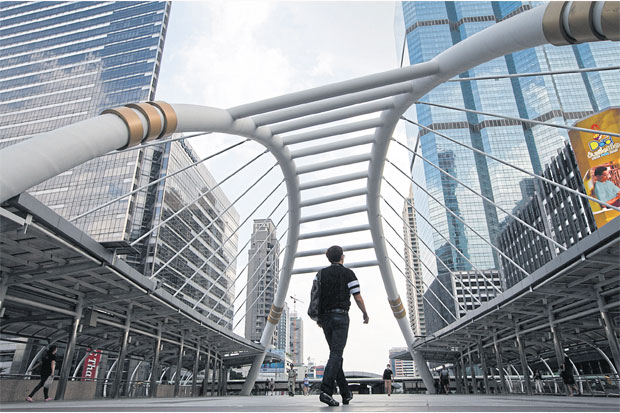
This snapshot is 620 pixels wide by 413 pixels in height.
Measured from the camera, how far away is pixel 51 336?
17.0 meters

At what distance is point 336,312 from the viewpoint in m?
5.07

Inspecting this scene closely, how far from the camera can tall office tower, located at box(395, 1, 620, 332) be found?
108062mm

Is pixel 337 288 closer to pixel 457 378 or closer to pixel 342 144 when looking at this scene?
pixel 342 144

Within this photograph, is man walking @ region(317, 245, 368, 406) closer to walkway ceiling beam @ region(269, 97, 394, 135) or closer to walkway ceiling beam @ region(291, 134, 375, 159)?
walkway ceiling beam @ region(269, 97, 394, 135)

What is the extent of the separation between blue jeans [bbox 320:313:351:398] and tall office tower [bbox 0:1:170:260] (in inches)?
2358

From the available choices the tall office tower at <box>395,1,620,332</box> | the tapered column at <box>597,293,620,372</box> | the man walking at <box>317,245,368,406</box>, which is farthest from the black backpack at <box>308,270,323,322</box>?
the tall office tower at <box>395,1,620,332</box>

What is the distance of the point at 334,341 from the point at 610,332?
1150 cm

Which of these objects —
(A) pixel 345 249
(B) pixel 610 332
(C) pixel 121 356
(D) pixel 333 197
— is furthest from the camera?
(A) pixel 345 249

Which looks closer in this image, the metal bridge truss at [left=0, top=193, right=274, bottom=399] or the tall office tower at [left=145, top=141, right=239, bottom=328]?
the metal bridge truss at [left=0, top=193, right=274, bottom=399]

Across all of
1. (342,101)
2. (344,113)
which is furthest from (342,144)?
(342,101)

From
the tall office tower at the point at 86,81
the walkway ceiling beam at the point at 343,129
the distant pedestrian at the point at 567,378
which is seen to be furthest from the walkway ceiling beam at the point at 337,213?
the tall office tower at the point at 86,81

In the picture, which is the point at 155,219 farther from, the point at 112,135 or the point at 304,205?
the point at 112,135

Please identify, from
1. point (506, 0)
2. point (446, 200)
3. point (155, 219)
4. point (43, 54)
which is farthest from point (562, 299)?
point (506, 0)

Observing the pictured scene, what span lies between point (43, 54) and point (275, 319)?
9794 cm
